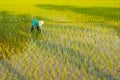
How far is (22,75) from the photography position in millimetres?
6020

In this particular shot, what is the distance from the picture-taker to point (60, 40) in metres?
8.98

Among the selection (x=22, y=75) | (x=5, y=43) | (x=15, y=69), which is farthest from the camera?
(x=5, y=43)

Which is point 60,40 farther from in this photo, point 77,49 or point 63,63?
point 63,63

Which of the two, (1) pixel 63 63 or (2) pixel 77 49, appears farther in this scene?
(2) pixel 77 49

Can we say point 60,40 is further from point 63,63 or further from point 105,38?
point 63,63

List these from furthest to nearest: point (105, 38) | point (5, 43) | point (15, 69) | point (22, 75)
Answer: point (105, 38) → point (5, 43) → point (15, 69) → point (22, 75)

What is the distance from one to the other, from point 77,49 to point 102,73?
190cm

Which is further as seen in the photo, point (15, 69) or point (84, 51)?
point (84, 51)

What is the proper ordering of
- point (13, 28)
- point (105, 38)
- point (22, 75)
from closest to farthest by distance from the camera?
point (22, 75) → point (105, 38) → point (13, 28)


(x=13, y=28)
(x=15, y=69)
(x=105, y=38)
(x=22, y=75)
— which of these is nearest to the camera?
(x=22, y=75)

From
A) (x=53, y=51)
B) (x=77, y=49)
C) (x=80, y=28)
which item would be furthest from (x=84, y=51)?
(x=80, y=28)

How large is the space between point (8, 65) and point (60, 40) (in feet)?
8.82

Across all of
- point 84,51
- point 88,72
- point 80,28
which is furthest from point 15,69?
point 80,28

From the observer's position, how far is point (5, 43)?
858cm
